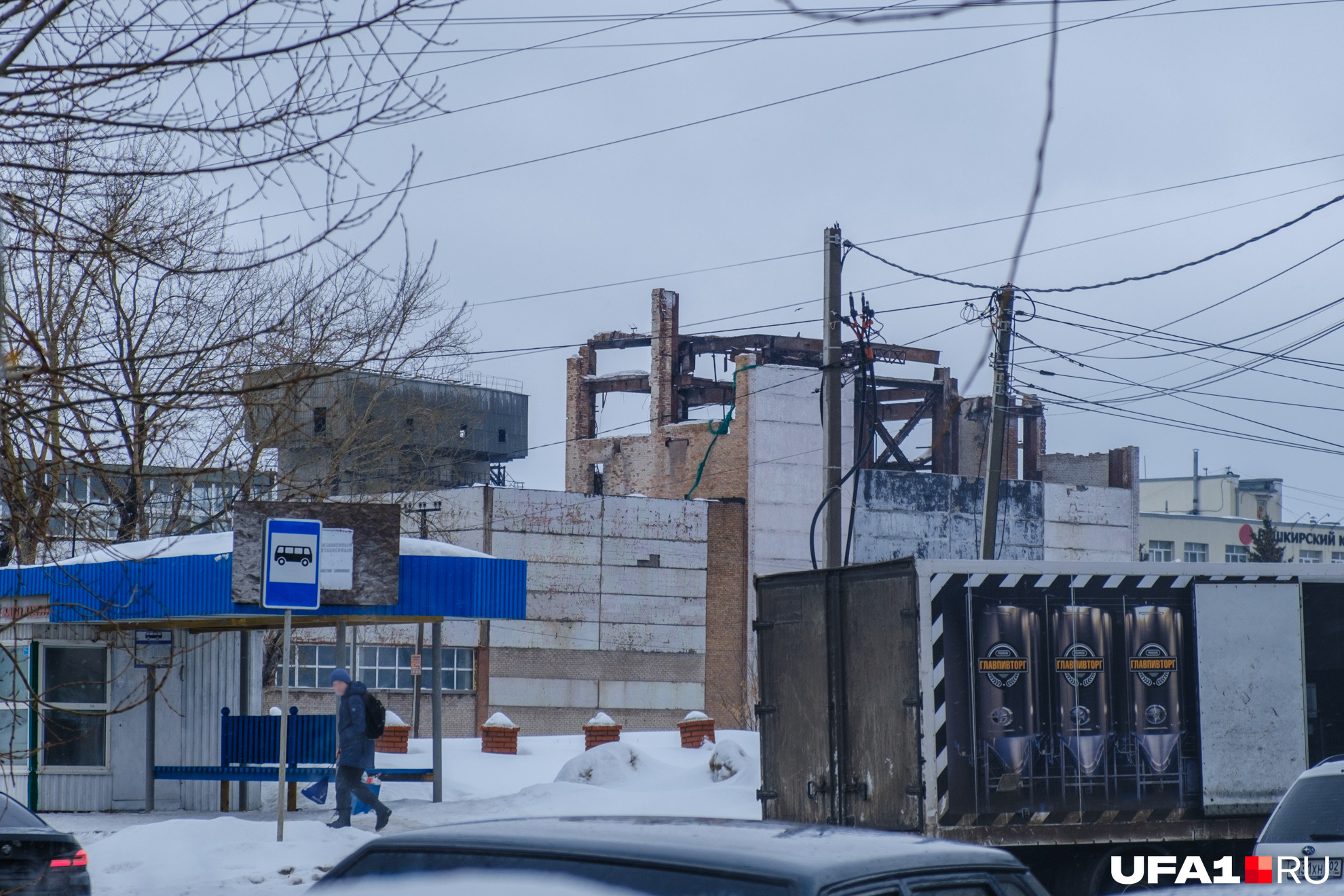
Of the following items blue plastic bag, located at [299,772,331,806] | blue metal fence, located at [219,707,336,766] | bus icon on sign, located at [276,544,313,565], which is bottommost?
blue plastic bag, located at [299,772,331,806]

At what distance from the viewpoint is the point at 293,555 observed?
11.9 m

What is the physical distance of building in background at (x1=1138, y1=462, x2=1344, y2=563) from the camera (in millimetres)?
83375

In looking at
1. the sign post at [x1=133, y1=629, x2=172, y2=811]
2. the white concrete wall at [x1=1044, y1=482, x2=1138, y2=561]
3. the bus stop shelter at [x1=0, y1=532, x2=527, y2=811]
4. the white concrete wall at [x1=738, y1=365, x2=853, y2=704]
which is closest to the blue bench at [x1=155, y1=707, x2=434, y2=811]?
the sign post at [x1=133, y1=629, x2=172, y2=811]

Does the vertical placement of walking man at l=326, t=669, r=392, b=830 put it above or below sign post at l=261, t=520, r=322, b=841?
below

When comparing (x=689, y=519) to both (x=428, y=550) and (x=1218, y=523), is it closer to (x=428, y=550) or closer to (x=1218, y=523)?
(x=428, y=550)

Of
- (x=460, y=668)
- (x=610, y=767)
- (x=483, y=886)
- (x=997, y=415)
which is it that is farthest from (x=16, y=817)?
(x=460, y=668)

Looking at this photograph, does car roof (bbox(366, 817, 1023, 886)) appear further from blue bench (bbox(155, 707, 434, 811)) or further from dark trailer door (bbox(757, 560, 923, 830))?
blue bench (bbox(155, 707, 434, 811))

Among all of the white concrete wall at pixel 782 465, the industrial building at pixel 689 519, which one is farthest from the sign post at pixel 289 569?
the white concrete wall at pixel 782 465

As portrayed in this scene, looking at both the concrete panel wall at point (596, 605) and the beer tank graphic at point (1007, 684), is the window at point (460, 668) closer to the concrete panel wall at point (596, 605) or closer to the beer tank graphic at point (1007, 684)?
the concrete panel wall at point (596, 605)

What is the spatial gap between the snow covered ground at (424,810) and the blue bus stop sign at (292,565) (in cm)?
209

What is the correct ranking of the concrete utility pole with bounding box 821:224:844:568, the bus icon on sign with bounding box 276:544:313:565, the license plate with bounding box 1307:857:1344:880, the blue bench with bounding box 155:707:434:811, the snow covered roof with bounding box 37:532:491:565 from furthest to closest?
the concrete utility pole with bounding box 821:224:844:568 < the blue bench with bounding box 155:707:434:811 < the snow covered roof with bounding box 37:532:491:565 < the bus icon on sign with bounding box 276:544:313:565 < the license plate with bounding box 1307:857:1344:880

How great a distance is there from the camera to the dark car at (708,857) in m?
3.35

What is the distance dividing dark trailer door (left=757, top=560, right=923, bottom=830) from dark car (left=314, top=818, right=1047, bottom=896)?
679 cm

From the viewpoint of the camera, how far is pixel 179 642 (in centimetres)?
1895
